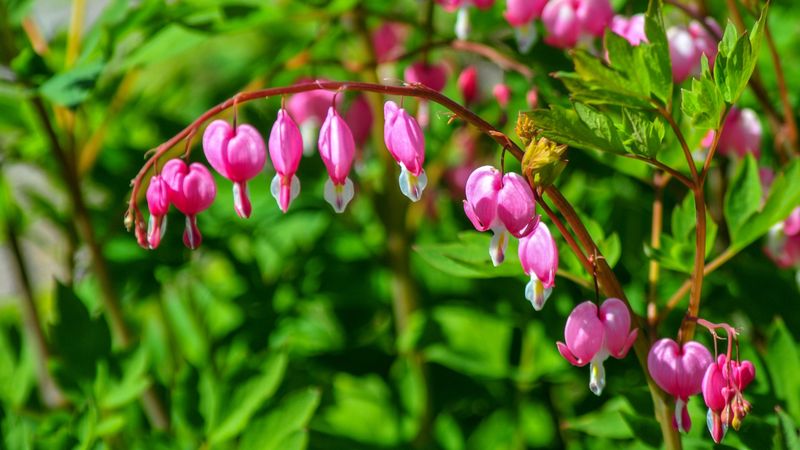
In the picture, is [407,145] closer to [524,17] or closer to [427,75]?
[524,17]

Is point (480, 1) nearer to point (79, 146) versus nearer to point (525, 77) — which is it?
point (525, 77)

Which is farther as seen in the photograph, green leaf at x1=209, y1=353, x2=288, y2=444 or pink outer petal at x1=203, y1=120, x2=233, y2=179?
green leaf at x1=209, y1=353, x2=288, y2=444

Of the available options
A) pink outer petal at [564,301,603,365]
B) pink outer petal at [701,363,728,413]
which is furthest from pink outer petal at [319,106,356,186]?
pink outer petal at [701,363,728,413]

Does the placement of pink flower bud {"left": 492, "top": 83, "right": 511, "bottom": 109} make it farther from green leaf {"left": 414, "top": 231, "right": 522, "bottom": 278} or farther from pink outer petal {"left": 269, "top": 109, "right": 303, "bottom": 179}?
pink outer petal {"left": 269, "top": 109, "right": 303, "bottom": 179}

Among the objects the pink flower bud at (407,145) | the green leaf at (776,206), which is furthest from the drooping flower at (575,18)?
the pink flower bud at (407,145)

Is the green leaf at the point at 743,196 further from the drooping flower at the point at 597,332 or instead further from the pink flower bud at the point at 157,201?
the pink flower bud at the point at 157,201

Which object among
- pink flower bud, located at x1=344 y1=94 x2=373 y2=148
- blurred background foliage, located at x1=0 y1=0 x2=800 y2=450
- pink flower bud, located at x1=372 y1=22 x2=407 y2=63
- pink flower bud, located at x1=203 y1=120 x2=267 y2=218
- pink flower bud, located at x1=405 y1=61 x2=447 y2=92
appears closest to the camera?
pink flower bud, located at x1=203 y1=120 x2=267 y2=218

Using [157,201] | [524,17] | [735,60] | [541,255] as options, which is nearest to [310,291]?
[524,17]
